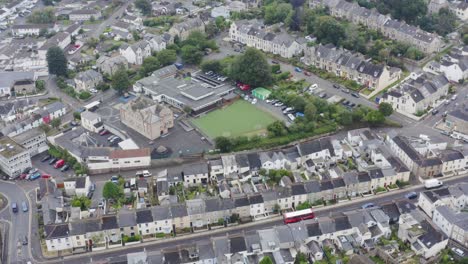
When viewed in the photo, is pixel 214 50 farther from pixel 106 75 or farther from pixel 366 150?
pixel 366 150

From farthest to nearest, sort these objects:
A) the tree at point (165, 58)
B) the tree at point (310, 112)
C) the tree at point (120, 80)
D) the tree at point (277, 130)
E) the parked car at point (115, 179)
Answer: the tree at point (165, 58) → the tree at point (120, 80) → the tree at point (310, 112) → the tree at point (277, 130) → the parked car at point (115, 179)

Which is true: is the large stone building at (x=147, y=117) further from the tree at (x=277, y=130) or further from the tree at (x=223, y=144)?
the tree at (x=277, y=130)

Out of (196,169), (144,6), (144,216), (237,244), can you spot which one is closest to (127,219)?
(144,216)

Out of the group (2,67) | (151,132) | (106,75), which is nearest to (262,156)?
(151,132)

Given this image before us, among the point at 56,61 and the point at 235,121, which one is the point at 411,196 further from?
the point at 56,61

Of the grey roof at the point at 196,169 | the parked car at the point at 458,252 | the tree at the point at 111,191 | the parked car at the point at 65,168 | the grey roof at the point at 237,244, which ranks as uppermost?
the parked car at the point at 458,252

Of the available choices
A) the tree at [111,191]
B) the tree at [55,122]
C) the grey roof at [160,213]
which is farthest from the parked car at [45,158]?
the grey roof at [160,213]
